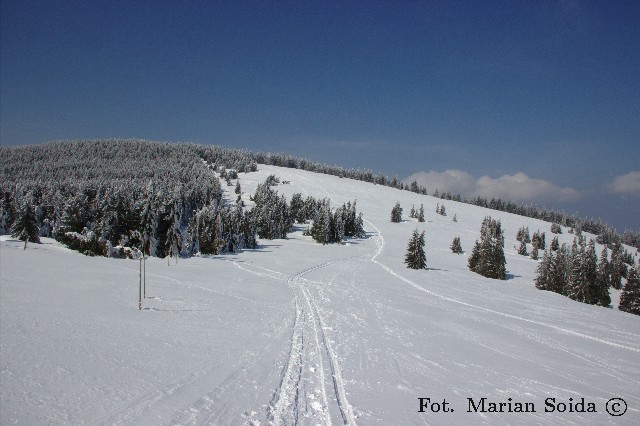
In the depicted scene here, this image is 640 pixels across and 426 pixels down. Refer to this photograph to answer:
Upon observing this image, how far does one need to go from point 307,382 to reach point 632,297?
2494 inches

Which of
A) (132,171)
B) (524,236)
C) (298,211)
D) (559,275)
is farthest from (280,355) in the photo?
(132,171)

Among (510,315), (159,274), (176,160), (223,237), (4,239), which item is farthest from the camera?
(176,160)

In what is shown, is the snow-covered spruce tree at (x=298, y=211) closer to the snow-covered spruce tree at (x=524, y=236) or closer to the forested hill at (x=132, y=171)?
the forested hill at (x=132, y=171)

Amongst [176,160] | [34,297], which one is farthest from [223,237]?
[176,160]

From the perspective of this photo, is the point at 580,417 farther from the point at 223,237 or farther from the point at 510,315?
the point at 223,237

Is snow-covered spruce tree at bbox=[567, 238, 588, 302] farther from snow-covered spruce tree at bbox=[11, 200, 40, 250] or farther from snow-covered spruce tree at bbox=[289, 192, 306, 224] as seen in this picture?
snow-covered spruce tree at bbox=[11, 200, 40, 250]

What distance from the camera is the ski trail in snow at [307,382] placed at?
8.37 m

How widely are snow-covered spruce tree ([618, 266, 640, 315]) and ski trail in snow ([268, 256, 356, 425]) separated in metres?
56.7

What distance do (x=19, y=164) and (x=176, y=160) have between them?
68.1m

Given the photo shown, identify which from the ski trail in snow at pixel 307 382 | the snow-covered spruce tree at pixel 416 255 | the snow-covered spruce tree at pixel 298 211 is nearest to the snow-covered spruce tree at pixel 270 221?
the snow-covered spruce tree at pixel 298 211

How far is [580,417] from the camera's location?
10.2 m

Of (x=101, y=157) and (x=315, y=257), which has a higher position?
(x=101, y=157)

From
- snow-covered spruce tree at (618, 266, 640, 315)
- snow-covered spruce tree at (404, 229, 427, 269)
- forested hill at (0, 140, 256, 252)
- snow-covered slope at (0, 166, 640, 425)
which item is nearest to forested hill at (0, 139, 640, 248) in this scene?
forested hill at (0, 140, 256, 252)

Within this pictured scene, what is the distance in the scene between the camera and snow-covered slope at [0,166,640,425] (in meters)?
8.08
